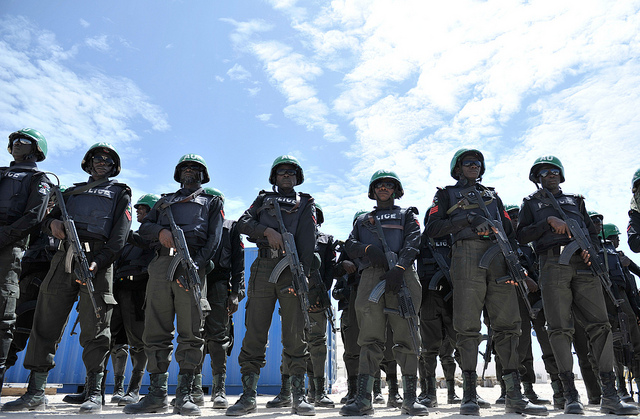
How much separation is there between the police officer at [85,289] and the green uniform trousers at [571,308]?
200 inches

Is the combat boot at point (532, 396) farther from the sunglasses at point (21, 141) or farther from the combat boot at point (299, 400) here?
the sunglasses at point (21, 141)

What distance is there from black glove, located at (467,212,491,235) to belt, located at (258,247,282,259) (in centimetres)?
223

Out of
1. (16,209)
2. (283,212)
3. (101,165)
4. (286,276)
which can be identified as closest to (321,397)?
(286,276)

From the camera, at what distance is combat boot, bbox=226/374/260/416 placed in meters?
4.53

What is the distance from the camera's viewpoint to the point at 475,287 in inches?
193

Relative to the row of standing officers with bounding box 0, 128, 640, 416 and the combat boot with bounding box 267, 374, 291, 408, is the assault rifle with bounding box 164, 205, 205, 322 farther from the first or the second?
the combat boot with bounding box 267, 374, 291, 408

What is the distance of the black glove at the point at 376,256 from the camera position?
16.2ft

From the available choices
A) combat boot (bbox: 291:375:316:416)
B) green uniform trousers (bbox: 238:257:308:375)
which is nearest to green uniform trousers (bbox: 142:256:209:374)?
green uniform trousers (bbox: 238:257:308:375)

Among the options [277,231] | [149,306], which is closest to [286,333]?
[277,231]

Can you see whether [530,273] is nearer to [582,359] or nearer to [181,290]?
[582,359]

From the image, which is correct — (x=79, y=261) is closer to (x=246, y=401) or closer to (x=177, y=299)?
(x=177, y=299)

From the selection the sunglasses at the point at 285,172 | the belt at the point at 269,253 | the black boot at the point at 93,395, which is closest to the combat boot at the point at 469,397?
the belt at the point at 269,253

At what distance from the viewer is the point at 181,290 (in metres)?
4.82

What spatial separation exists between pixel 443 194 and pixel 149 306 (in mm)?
3656
